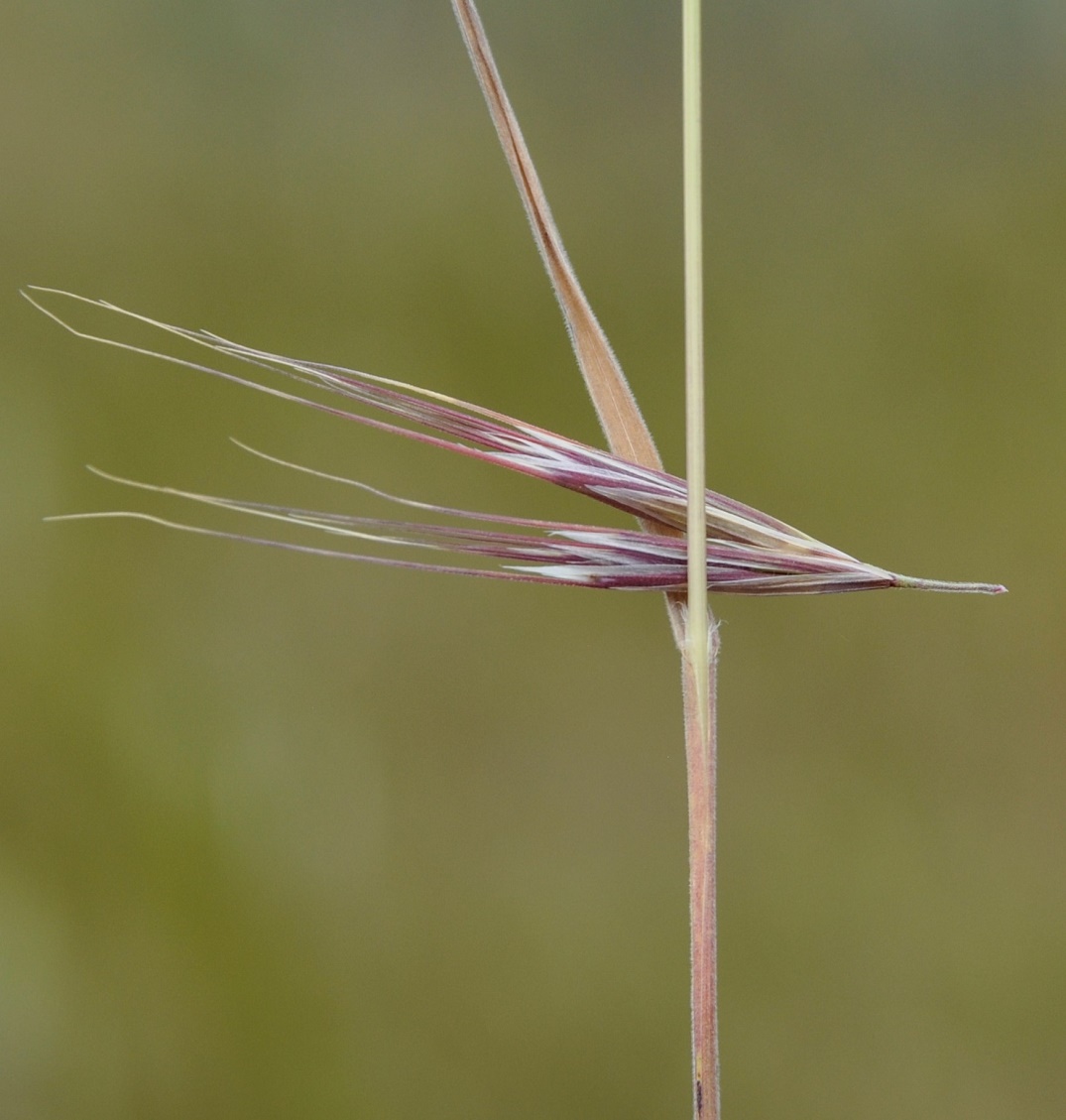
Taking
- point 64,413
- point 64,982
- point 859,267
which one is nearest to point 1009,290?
point 859,267

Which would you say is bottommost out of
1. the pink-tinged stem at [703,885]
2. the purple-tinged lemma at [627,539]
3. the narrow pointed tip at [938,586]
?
the pink-tinged stem at [703,885]

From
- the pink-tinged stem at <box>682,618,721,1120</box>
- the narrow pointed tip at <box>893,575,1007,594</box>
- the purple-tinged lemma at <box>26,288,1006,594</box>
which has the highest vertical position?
the purple-tinged lemma at <box>26,288,1006,594</box>

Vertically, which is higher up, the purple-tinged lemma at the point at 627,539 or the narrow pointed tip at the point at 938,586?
the purple-tinged lemma at the point at 627,539

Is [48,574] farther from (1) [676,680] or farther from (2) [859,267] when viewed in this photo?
(2) [859,267]

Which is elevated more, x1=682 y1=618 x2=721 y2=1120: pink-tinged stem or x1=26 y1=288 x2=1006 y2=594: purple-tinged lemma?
x1=26 y1=288 x2=1006 y2=594: purple-tinged lemma

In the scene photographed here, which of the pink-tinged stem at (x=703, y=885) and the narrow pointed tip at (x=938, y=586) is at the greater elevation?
the narrow pointed tip at (x=938, y=586)

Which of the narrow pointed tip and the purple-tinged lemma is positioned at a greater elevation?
the purple-tinged lemma

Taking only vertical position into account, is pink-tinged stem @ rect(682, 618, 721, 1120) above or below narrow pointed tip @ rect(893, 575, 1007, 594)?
below

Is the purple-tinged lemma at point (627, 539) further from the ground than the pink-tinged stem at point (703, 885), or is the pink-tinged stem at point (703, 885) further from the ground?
the purple-tinged lemma at point (627, 539)
